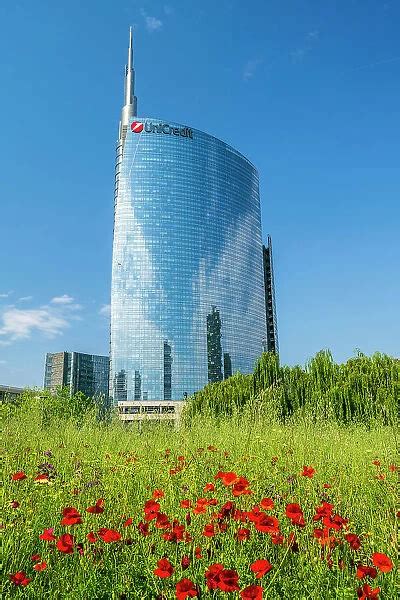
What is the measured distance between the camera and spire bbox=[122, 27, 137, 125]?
4604 inches

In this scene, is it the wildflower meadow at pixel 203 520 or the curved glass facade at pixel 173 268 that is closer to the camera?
the wildflower meadow at pixel 203 520

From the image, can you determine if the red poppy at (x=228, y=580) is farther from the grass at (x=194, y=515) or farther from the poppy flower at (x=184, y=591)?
the grass at (x=194, y=515)

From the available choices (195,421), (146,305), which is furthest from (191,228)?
(195,421)

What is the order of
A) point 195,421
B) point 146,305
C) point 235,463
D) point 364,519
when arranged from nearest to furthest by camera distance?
point 364,519 → point 235,463 → point 195,421 → point 146,305

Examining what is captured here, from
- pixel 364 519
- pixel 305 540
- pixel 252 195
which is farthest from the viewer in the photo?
pixel 252 195

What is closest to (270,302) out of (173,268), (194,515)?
(173,268)

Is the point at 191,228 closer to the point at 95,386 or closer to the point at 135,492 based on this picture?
the point at 95,386

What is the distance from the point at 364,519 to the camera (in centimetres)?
443

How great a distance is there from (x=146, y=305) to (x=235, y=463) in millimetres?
98571

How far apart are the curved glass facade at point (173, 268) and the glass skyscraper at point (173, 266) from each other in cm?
23

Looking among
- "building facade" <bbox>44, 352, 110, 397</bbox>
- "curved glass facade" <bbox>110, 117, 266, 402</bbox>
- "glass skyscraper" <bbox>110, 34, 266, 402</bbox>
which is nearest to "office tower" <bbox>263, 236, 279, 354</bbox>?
"glass skyscraper" <bbox>110, 34, 266, 402</bbox>

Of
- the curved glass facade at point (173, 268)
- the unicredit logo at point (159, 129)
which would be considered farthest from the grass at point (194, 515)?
the unicredit logo at point (159, 129)

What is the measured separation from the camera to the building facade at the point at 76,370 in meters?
132

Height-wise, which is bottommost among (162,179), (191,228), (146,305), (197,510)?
(197,510)
